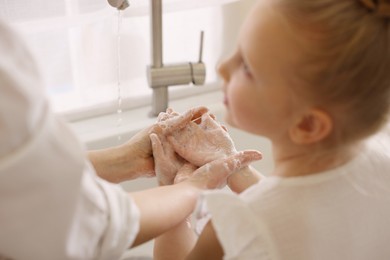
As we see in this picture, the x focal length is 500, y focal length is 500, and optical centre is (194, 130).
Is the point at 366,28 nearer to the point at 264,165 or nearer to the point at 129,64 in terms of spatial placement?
the point at 129,64

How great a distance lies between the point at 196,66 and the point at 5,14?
468 mm

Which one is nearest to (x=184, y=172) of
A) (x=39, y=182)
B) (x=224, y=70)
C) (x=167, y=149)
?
(x=167, y=149)

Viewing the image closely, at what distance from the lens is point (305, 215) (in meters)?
0.65

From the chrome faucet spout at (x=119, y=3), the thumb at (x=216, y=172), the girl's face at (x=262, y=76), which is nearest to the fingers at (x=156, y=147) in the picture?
the thumb at (x=216, y=172)

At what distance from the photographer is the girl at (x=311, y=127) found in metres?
0.57

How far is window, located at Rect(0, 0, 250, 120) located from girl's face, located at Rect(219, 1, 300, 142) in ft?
2.00

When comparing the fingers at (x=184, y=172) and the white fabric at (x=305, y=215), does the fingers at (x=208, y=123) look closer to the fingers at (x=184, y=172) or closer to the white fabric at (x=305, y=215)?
the fingers at (x=184, y=172)

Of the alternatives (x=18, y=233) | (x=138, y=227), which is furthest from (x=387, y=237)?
(x=18, y=233)

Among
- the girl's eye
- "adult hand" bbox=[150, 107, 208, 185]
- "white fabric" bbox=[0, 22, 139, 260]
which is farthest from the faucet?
"white fabric" bbox=[0, 22, 139, 260]

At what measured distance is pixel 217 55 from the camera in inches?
61.2

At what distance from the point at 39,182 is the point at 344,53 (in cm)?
36

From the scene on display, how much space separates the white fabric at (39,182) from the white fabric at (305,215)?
0.52 feet

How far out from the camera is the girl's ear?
2.02 feet

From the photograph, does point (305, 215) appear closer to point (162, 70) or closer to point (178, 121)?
point (178, 121)
